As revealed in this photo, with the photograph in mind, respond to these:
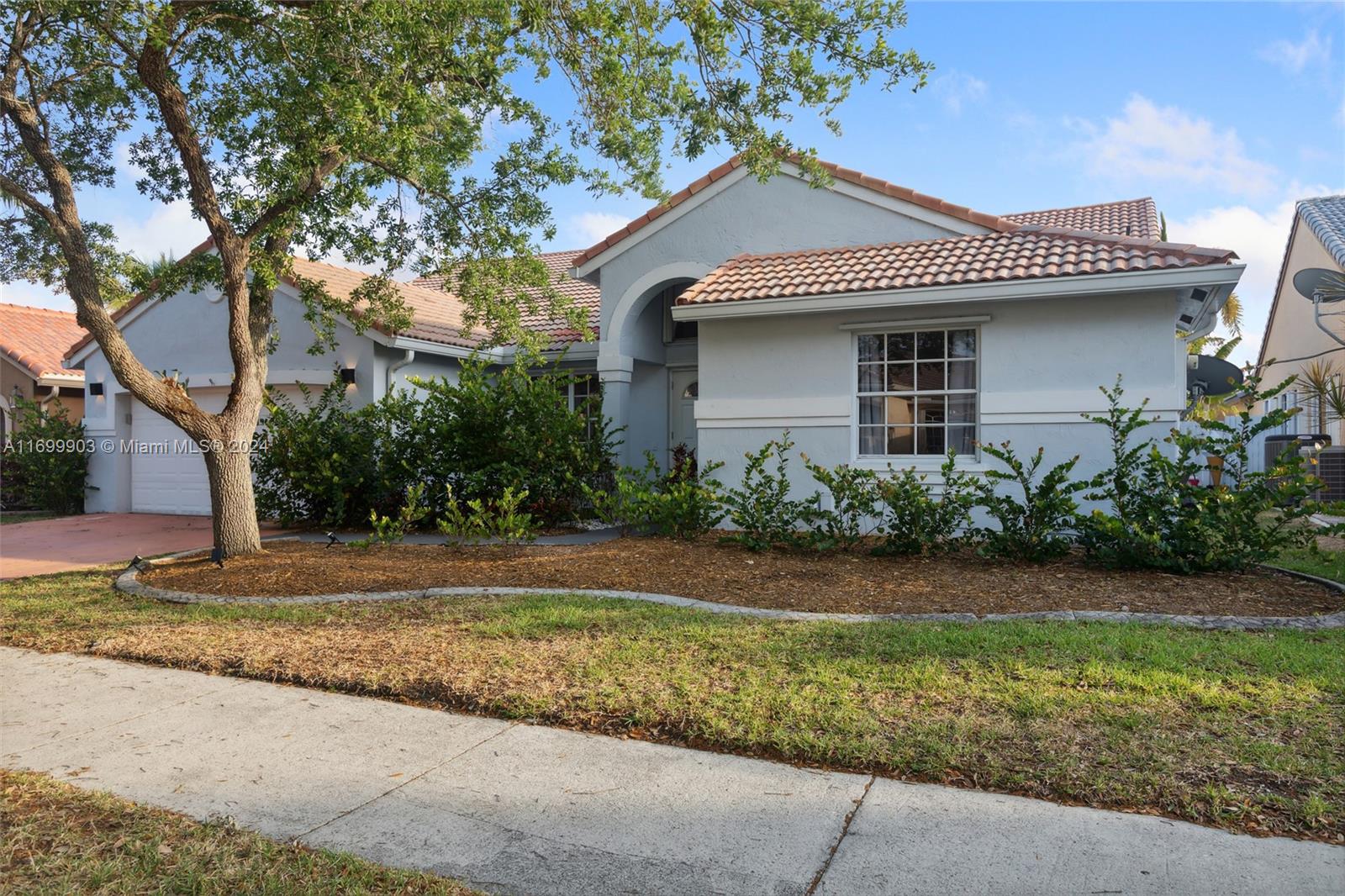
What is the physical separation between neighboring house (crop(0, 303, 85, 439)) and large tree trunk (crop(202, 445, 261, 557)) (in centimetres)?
1206

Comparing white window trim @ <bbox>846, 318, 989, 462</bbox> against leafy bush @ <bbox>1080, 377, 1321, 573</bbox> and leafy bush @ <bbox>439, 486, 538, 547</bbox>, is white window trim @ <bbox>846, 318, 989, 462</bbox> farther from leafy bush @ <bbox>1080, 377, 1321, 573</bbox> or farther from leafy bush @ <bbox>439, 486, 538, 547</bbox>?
leafy bush @ <bbox>439, 486, 538, 547</bbox>

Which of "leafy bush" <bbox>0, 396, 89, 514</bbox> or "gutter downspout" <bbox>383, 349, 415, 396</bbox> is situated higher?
"gutter downspout" <bbox>383, 349, 415, 396</bbox>

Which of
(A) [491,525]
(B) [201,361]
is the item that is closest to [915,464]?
(A) [491,525]

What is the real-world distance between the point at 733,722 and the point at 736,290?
806cm

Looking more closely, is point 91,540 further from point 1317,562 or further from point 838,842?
point 1317,562

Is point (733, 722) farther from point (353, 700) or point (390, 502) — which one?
point (390, 502)

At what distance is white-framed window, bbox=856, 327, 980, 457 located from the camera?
1141cm

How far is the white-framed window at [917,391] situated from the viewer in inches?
449

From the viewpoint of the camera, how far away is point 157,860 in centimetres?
327

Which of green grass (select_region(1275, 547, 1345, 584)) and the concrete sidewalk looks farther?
green grass (select_region(1275, 547, 1345, 584))

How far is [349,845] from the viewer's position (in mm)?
3422

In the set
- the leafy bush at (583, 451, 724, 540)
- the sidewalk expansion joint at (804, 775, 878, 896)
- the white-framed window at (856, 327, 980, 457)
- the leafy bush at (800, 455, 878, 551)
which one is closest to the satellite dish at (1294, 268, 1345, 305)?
the white-framed window at (856, 327, 980, 457)

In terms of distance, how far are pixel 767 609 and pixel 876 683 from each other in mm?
2053

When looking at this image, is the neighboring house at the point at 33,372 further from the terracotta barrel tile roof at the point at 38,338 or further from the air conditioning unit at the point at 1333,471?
the air conditioning unit at the point at 1333,471
